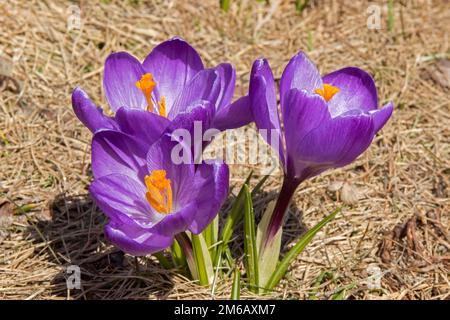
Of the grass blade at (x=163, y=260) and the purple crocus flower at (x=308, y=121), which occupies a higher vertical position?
the purple crocus flower at (x=308, y=121)

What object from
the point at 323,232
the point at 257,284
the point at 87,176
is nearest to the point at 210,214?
the point at 257,284

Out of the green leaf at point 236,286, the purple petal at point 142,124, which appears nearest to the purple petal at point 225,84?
the purple petal at point 142,124

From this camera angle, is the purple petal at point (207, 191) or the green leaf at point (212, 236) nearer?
the purple petal at point (207, 191)

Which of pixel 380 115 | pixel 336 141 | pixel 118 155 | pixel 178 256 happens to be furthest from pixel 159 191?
pixel 380 115

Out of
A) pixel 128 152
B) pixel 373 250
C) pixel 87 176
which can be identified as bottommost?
pixel 373 250

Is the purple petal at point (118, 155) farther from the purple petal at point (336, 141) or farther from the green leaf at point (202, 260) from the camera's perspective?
the purple petal at point (336, 141)

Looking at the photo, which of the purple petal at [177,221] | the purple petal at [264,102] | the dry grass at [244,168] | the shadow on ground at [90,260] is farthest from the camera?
the dry grass at [244,168]
